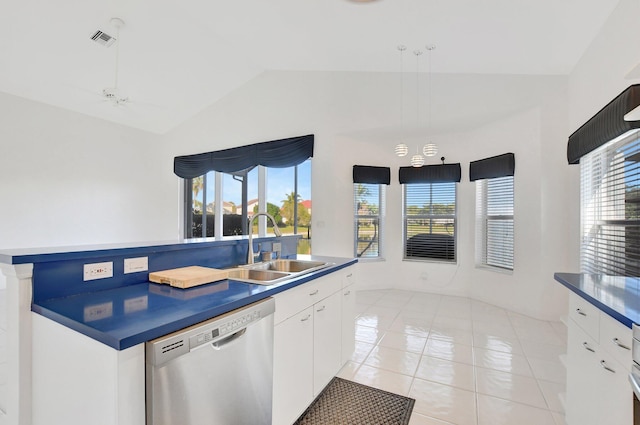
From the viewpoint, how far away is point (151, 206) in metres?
6.29

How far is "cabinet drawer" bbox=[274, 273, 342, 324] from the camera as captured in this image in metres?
1.59

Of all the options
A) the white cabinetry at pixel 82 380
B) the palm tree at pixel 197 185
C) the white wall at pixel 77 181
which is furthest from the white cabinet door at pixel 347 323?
the white wall at pixel 77 181

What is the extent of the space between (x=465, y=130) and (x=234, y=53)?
3.68 metres

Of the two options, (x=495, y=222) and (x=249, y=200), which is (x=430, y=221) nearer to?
(x=495, y=222)

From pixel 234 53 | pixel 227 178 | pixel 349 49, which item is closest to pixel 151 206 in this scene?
pixel 227 178

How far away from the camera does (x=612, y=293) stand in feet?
4.74

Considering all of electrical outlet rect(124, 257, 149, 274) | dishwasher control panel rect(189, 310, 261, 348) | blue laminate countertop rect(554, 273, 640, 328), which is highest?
electrical outlet rect(124, 257, 149, 274)

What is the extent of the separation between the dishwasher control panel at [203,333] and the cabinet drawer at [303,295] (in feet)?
0.44

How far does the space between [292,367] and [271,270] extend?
857mm

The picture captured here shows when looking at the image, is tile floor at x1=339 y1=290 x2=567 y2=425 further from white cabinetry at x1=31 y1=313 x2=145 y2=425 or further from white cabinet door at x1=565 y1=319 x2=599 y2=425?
white cabinetry at x1=31 y1=313 x2=145 y2=425

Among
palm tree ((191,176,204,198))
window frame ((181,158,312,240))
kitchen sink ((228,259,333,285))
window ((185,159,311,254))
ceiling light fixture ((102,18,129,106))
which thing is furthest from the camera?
palm tree ((191,176,204,198))

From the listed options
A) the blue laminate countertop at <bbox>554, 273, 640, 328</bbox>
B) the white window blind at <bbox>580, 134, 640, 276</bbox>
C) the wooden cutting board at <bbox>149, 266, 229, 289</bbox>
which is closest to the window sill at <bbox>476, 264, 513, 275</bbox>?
the white window blind at <bbox>580, 134, 640, 276</bbox>

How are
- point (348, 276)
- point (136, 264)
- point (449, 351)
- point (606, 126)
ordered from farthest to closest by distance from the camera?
point (449, 351)
point (348, 276)
point (606, 126)
point (136, 264)

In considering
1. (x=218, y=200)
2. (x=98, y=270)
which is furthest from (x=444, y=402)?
(x=218, y=200)
